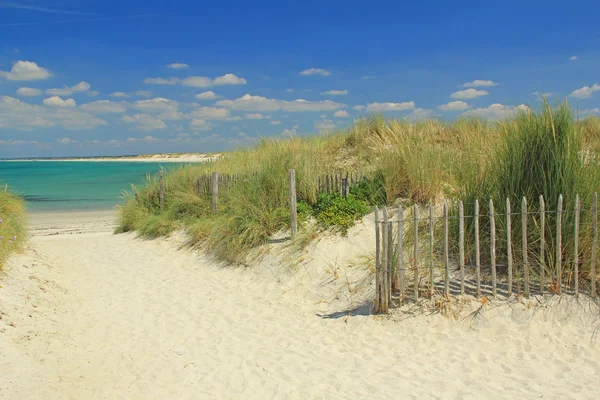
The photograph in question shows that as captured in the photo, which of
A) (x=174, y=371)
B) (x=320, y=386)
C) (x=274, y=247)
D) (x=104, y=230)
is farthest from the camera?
(x=104, y=230)

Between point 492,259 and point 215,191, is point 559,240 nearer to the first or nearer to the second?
point 492,259

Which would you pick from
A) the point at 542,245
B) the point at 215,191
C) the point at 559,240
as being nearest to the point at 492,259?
the point at 542,245

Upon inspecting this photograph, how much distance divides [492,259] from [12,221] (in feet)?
32.0

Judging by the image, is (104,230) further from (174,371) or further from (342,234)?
(174,371)

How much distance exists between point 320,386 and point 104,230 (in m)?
15.5

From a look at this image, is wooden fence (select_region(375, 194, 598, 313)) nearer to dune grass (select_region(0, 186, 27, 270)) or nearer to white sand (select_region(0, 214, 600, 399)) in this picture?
white sand (select_region(0, 214, 600, 399))

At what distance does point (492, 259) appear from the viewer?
20.5ft

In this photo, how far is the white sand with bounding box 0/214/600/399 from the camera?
16.3 feet

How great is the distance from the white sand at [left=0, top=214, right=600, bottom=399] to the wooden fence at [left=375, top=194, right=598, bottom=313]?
354mm

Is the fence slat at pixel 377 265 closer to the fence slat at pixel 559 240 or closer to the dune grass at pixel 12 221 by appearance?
the fence slat at pixel 559 240

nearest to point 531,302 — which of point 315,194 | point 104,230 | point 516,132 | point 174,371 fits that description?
point 516,132

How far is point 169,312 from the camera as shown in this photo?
7883 mm

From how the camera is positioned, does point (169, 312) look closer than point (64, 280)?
Yes

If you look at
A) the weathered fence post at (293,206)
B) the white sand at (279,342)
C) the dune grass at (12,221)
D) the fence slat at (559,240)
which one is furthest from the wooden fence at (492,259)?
the dune grass at (12,221)
